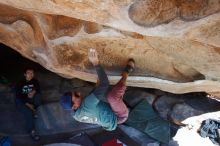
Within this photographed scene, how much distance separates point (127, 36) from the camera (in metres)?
3.74

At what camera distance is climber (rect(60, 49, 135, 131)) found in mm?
3486

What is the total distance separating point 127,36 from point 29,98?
6.45 feet

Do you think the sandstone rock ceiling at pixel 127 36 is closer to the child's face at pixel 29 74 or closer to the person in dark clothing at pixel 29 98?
the child's face at pixel 29 74

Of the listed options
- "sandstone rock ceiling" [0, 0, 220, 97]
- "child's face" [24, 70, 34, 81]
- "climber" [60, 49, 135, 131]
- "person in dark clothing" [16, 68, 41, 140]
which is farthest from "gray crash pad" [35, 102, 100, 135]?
"climber" [60, 49, 135, 131]

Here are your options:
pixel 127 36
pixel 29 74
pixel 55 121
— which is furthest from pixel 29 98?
pixel 127 36

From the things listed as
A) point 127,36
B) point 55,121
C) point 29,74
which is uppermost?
point 127,36

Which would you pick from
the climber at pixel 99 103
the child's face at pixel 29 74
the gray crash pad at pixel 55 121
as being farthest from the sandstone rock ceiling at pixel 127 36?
the gray crash pad at pixel 55 121

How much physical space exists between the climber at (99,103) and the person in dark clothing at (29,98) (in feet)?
4.23

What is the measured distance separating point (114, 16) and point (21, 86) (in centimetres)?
236

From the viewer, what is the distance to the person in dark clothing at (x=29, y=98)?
493 centimetres

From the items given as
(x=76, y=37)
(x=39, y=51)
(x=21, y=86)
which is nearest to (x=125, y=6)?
(x=76, y=37)

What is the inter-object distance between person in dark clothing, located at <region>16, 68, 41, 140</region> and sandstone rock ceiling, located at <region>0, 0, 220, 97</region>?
0.40 metres

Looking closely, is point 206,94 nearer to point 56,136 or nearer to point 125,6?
point 56,136

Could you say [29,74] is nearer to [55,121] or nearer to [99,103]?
[55,121]
